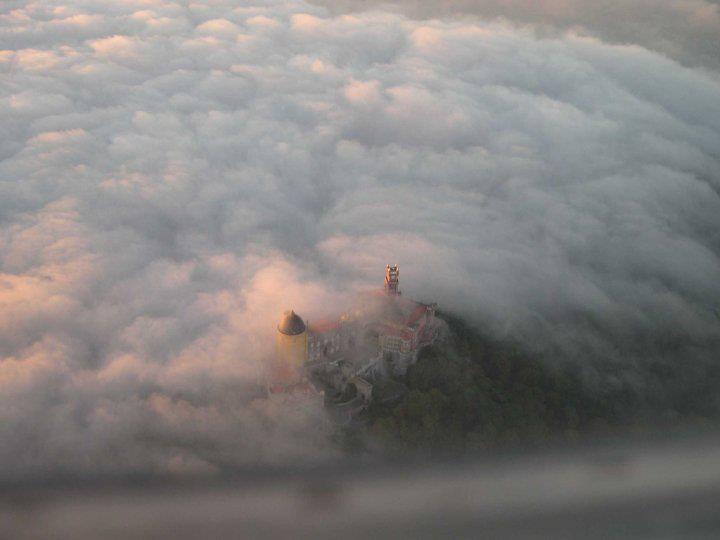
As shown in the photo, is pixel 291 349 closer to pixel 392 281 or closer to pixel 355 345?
pixel 355 345

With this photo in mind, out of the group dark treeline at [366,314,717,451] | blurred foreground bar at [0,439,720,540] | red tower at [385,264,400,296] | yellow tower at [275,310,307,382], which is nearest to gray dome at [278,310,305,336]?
yellow tower at [275,310,307,382]

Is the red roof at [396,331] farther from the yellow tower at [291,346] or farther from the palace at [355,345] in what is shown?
the yellow tower at [291,346]

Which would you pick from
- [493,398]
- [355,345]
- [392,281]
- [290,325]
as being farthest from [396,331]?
[290,325]

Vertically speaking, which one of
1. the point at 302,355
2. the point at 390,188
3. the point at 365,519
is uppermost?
the point at 365,519

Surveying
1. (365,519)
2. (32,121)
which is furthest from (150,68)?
(365,519)

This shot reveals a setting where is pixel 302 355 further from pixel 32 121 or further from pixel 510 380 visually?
pixel 32 121

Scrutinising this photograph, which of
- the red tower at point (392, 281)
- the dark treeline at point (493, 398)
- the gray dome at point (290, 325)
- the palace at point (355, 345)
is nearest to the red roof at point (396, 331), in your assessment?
the palace at point (355, 345)

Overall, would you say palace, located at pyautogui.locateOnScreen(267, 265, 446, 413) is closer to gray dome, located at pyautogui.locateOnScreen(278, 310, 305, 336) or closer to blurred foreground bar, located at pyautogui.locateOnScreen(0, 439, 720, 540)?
gray dome, located at pyautogui.locateOnScreen(278, 310, 305, 336)
